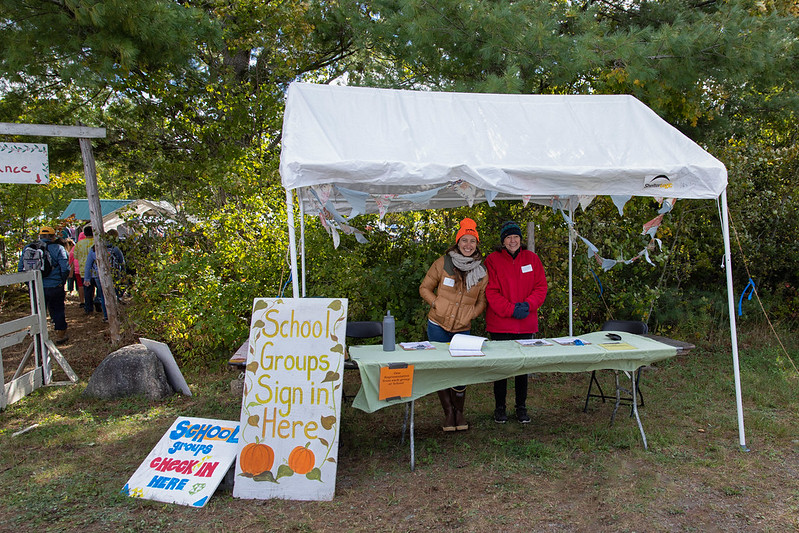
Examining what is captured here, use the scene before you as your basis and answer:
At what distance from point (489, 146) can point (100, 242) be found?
4.58 m

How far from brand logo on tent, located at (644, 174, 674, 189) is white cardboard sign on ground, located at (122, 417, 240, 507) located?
3.17 meters

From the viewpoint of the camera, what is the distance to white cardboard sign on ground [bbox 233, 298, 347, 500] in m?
3.13

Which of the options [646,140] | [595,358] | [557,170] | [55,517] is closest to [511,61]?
[646,140]

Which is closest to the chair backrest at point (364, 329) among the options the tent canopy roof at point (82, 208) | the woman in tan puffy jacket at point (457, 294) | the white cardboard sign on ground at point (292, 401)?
the woman in tan puffy jacket at point (457, 294)

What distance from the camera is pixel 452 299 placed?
4.07 meters

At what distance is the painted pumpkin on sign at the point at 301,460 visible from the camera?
10.3ft

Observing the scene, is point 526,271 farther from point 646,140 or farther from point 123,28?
point 123,28

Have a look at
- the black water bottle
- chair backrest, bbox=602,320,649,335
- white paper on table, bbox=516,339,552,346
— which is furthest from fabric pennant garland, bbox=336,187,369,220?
chair backrest, bbox=602,320,649,335

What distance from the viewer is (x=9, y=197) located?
8.30 meters

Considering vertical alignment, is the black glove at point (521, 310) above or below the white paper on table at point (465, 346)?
above

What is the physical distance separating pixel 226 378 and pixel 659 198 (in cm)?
432

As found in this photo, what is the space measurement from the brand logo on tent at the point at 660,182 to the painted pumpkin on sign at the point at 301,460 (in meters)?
2.78

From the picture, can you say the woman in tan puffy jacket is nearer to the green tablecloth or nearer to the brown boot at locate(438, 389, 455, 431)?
the brown boot at locate(438, 389, 455, 431)

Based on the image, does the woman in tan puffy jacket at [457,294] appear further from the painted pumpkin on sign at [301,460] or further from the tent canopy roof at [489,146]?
the painted pumpkin on sign at [301,460]
